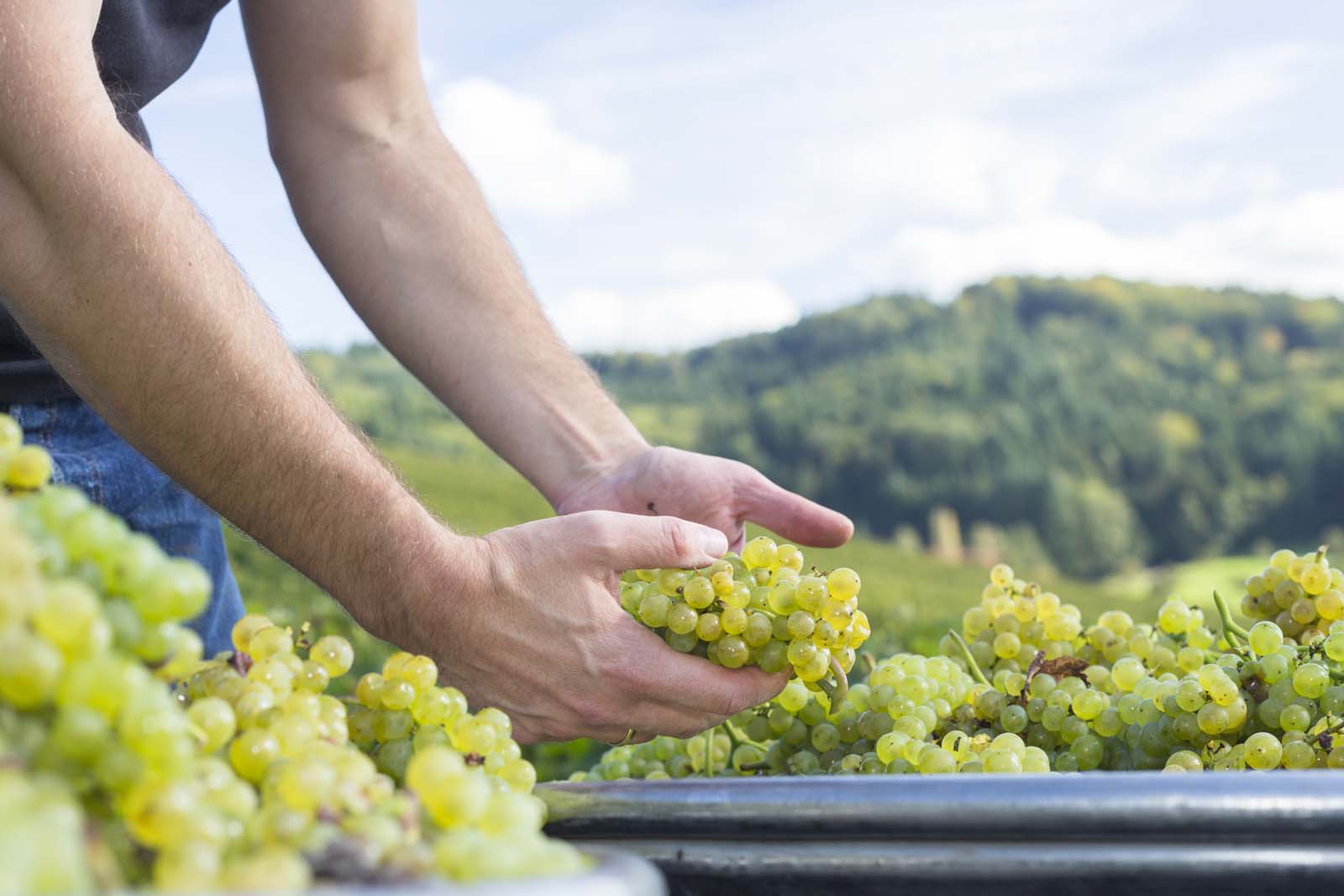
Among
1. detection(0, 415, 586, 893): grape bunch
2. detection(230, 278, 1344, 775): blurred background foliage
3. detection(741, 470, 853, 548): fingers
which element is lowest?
detection(0, 415, 586, 893): grape bunch

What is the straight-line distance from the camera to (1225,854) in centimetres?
77

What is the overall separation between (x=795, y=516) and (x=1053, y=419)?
39.8m

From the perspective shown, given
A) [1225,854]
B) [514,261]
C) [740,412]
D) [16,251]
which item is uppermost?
[740,412]

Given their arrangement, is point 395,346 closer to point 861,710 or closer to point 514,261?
point 514,261

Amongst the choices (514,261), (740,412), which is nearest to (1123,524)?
(740,412)

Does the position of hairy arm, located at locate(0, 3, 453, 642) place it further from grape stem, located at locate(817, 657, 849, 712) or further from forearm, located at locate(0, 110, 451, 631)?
grape stem, located at locate(817, 657, 849, 712)

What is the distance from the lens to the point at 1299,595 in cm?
153

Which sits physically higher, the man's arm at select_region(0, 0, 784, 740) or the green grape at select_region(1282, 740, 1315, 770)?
the man's arm at select_region(0, 0, 784, 740)

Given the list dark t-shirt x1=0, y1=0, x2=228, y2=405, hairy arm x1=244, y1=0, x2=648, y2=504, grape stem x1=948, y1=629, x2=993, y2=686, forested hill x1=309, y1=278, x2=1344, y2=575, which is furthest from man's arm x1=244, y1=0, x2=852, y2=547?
forested hill x1=309, y1=278, x2=1344, y2=575

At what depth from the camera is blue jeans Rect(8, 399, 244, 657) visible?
192cm

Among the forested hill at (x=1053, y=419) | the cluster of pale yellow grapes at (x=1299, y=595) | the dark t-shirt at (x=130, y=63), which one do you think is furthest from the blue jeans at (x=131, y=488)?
the forested hill at (x=1053, y=419)

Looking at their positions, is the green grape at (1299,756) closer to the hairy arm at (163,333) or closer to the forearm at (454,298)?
the hairy arm at (163,333)

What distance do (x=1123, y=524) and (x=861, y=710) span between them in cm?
3946

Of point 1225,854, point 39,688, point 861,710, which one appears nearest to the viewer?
point 39,688
